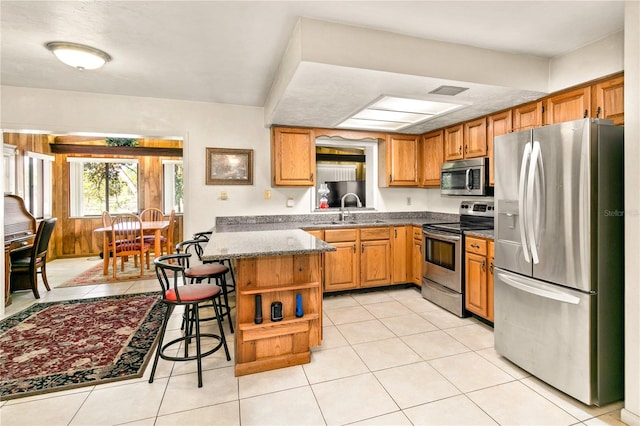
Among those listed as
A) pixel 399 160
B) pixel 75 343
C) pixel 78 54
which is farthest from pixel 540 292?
pixel 78 54

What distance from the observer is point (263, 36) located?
2383 millimetres

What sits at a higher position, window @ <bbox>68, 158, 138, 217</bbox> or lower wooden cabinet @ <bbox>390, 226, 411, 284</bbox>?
window @ <bbox>68, 158, 138, 217</bbox>

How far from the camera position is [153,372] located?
2148 mm

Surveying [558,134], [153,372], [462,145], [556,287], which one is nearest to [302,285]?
[153,372]

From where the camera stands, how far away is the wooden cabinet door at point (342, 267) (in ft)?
12.6

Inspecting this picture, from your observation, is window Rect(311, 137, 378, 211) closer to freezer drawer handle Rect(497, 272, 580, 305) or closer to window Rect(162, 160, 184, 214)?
freezer drawer handle Rect(497, 272, 580, 305)

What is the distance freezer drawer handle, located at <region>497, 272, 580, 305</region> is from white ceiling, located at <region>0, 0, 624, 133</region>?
157cm

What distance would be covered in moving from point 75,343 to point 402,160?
13.6 ft

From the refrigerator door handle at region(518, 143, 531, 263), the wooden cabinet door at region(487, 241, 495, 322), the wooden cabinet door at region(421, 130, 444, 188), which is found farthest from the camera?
the wooden cabinet door at region(421, 130, 444, 188)

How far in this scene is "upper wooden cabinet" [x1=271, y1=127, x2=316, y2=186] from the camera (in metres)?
4.02

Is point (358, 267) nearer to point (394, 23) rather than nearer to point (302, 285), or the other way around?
point (302, 285)

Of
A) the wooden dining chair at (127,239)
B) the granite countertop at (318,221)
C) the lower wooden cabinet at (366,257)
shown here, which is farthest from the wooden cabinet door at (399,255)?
the wooden dining chair at (127,239)

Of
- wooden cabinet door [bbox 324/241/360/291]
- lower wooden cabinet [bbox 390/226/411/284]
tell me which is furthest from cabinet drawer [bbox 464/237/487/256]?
wooden cabinet door [bbox 324/241/360/291]

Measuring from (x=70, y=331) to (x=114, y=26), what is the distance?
2647 millimetres
